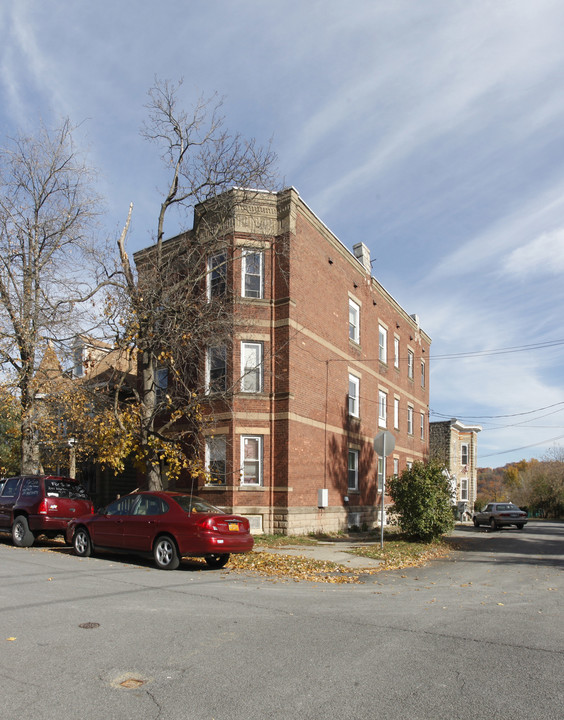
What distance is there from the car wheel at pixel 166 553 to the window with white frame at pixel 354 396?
14053 millimetres

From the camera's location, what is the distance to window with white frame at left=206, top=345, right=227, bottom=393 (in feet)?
65.2

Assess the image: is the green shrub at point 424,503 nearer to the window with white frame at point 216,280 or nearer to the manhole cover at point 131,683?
the window with white frame at point 216,280

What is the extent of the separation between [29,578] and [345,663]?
6.38 m

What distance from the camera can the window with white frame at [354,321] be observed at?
2561 centimetres

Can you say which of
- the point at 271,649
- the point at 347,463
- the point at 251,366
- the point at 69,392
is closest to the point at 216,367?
the point at 251,366

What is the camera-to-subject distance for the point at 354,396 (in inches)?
1000

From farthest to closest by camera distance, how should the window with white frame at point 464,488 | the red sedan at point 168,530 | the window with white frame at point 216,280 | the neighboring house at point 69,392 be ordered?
the window with white frame at point 464,488, the window with white frame at point 216,280, the neighboring house at point 69,392, the red sedan at point 168,530

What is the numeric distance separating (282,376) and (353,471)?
703 cm

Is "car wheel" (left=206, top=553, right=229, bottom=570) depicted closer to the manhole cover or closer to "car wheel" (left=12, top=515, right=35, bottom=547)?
"car wheel" (left=12, top=515, right=35, bottom=547)

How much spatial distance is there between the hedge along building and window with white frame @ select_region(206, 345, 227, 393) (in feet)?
0.12

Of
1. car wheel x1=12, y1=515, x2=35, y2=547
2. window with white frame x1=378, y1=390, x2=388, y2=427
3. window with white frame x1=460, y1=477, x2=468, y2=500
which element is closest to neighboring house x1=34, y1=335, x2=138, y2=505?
car wheel x1=12, y1=515, x2=35, y2=547

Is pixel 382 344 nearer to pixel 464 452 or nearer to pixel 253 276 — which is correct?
pixel 253 276

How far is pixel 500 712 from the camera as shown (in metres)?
4.45

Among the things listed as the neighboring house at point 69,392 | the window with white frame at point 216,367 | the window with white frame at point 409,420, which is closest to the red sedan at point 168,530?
the neighboring house at point 69,392
